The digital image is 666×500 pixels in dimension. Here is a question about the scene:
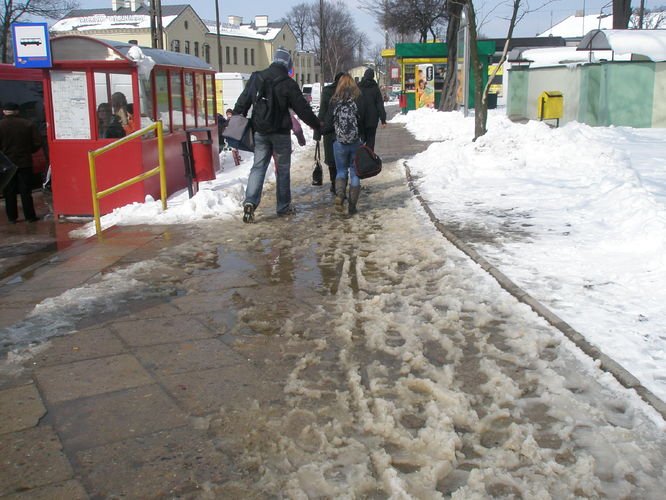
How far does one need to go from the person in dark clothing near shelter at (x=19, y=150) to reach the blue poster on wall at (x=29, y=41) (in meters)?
1.25

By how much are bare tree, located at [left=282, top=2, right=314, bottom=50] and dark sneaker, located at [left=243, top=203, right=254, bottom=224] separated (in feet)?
327

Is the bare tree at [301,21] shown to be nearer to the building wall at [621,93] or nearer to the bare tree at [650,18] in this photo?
the bare tree at [650,18]

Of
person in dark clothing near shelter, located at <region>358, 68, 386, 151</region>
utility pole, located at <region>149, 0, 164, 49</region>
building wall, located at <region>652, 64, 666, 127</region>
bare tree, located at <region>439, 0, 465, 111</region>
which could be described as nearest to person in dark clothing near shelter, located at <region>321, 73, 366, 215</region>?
person in dark clothing near shelter, located at <region>358, 68, 386, 151</region>

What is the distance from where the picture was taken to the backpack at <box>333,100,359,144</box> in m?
8.27

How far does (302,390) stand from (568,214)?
5.00 m

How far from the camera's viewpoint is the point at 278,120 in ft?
26.5

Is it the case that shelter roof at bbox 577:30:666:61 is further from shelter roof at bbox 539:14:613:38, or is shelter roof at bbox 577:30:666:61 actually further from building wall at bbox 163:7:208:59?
shelter roof at bbox 539:14:613:38

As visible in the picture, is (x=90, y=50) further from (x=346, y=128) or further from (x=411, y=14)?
(x=411, y=14)

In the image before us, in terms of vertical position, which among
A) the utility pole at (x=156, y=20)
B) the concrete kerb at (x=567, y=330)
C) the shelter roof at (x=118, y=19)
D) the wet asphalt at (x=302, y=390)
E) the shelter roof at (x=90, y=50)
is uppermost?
the shelter roof at (x=118, y=19)

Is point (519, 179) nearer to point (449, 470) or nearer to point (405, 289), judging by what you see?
point (405, 289)

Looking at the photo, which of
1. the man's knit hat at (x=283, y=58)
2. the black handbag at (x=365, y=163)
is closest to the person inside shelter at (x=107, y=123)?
the man's knit hat at (x=283, y=58)

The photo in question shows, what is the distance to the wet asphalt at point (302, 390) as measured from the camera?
2.84 meters

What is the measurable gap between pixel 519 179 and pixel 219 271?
5.67m

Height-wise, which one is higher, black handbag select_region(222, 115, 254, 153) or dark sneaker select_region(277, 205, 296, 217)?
→ black handbag select_region(222, 115, 254, 153)
